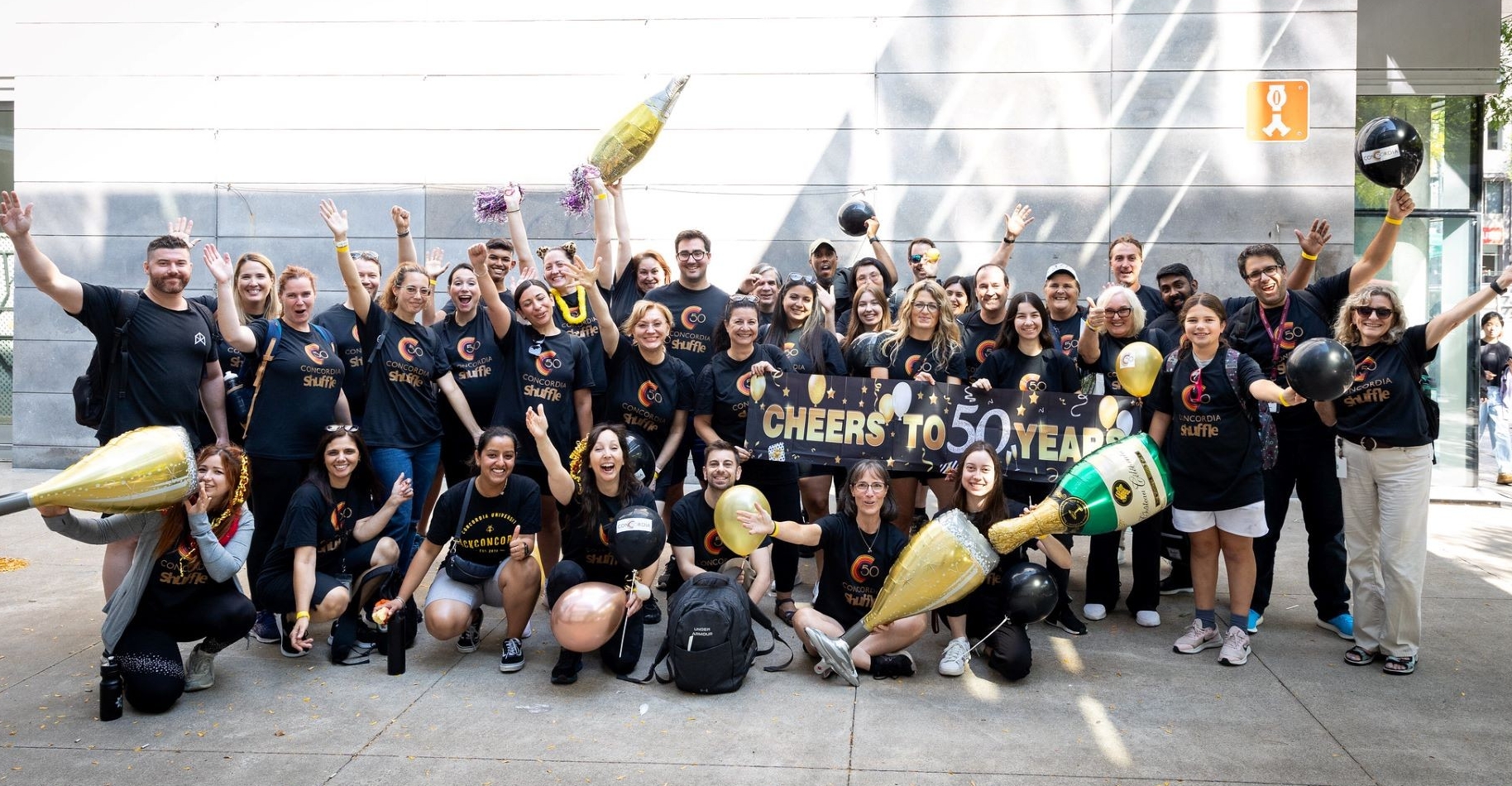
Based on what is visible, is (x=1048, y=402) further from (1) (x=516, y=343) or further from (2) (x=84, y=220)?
(2) (x=84, y=220)

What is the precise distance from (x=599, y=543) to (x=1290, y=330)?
3.96 meters

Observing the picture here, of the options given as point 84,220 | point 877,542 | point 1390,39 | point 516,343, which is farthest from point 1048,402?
point 84,220

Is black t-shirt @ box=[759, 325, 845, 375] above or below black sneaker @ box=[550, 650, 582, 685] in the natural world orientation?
above

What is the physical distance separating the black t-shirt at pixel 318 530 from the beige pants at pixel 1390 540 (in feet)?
17.1

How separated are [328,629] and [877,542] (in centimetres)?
315

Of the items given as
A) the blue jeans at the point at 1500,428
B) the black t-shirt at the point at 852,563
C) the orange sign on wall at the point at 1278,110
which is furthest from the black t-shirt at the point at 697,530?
the blue jeans at the point at 1500,428

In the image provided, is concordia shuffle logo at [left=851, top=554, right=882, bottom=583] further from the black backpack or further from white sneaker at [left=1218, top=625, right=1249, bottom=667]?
white sneaker at [left=1218, top=625, right=1249, bottom=667]

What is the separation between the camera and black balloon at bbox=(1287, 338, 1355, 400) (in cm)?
452

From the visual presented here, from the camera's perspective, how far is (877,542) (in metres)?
5.27

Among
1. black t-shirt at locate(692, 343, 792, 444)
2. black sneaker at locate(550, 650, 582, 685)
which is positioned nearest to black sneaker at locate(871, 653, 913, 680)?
black sneaker at locate(550, 650, 582, 685)

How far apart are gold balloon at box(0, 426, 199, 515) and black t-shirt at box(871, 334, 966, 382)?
3854 millimetres

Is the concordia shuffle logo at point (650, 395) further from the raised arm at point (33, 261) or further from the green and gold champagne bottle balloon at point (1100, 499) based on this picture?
the raised arm at point (33, 261)

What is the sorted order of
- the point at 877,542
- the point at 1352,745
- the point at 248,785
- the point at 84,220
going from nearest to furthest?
the point at 248,785, the point at 1352,745, the point at 877,542, the point at 84,220

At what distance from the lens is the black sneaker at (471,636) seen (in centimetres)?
552
